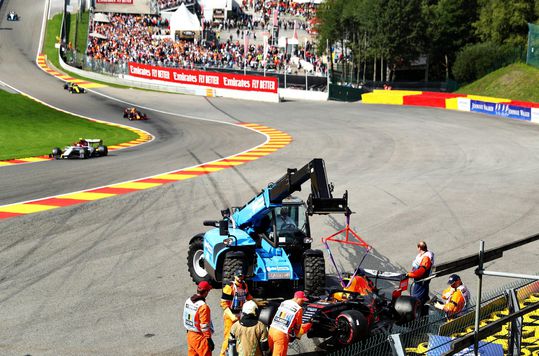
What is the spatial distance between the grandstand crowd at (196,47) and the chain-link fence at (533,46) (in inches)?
682

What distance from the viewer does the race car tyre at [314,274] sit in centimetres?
1180

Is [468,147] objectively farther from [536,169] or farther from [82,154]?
[82,154]

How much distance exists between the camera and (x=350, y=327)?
392 inches

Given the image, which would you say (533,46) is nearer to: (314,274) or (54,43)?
(314,274)

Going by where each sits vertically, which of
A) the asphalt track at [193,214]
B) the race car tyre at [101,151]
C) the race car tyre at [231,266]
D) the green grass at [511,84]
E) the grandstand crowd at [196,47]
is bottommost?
the asphalt track at [193,214]

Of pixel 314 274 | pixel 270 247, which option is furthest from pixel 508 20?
pixel 314 274

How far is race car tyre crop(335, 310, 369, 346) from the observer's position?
9875 millimetres

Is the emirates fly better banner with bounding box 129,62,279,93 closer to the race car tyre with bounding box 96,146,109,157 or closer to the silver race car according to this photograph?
the race car tyre with bounding box 96,146,109,157

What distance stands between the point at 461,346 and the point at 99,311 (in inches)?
297

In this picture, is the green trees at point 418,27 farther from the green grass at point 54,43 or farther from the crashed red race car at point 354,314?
the crashed red race car at point 354,314

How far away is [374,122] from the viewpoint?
134ft

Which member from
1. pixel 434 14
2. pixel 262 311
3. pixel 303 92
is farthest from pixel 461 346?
pixel 434 14

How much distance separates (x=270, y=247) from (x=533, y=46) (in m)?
46.5

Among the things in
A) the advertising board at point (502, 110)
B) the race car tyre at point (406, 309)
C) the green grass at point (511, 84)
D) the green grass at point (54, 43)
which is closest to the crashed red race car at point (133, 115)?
the green grass at point (54, 43)
